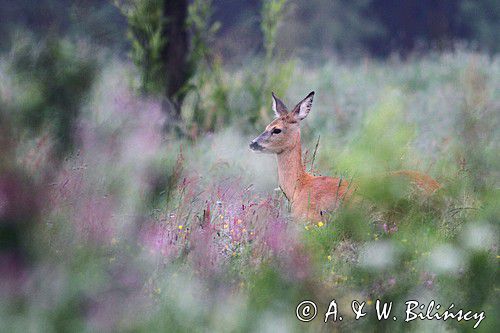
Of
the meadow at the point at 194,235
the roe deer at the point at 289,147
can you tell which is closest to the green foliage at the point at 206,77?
the roe deer at the point at 289,147

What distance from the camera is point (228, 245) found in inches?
176

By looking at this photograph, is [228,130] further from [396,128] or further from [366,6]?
[366,6]

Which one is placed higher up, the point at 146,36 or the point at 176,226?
the point at 176,226

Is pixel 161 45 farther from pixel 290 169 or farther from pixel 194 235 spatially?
pixel 194 235

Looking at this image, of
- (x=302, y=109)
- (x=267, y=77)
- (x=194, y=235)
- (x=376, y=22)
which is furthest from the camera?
(x=376, y=22)

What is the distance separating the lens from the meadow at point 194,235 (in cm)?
308

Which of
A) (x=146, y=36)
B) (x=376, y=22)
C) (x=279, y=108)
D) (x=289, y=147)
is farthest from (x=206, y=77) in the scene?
(x=376, y=22)

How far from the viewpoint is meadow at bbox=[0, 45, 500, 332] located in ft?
10.1

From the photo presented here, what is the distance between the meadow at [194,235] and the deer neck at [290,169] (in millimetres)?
872

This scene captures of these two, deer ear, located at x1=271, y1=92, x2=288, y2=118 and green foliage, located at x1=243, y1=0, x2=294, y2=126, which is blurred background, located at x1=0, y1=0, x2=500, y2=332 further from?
green foliage, located at x1=243, y1=0, x2=294, y2=126

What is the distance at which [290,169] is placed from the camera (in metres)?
6.02

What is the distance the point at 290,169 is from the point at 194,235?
86.2 inches

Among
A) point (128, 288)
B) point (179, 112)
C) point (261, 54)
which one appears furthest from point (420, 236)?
point (261, 54)

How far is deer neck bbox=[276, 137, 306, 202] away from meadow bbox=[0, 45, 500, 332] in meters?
0.87
